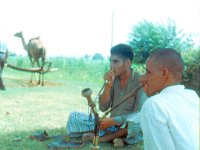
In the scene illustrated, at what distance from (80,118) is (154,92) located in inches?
122

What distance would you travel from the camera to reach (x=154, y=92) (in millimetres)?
2006

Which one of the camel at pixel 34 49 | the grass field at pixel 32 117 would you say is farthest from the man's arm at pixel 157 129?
the camel at pixel 34 49

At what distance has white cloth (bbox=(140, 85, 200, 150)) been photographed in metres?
1.76

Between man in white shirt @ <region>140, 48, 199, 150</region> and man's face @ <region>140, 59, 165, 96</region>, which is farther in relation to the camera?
man's face @ <region>140, 59, 165, 96</region>

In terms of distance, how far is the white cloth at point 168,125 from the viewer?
69.3 inches

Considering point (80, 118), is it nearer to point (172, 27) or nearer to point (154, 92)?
point (154, 92)

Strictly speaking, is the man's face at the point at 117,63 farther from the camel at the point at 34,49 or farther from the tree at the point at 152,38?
the camel at the point at 34,49

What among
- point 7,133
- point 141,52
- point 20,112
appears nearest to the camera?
point 7,133

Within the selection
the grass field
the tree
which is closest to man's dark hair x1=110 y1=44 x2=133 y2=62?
the grass field

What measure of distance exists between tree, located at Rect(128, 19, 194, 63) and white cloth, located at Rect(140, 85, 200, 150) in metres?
13.1

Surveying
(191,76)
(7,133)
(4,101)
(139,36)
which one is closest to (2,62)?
(4,101)

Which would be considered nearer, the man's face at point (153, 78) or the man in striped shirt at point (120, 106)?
the man's face at point (153, 78)

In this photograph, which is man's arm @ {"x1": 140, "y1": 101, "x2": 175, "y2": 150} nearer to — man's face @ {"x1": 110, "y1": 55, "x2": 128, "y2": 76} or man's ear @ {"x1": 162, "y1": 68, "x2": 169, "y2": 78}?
man's ear @ {"x1": 162, "y1": 68, "x2": 169, "y2": 78}

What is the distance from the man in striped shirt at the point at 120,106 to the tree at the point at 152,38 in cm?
1011
